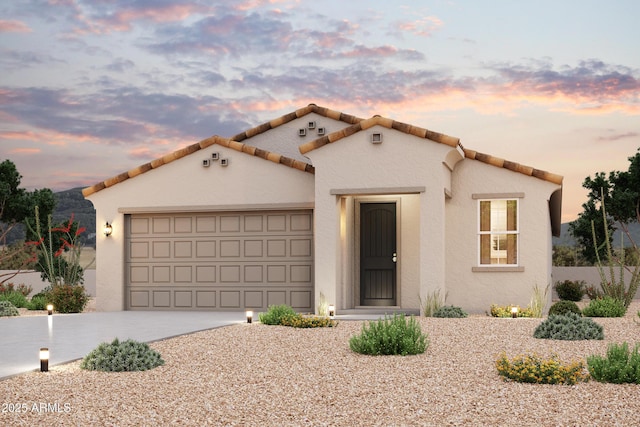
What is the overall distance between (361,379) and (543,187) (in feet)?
31.7

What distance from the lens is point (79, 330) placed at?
1338 cm

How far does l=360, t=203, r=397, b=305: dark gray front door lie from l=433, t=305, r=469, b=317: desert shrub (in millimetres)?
→ 1942

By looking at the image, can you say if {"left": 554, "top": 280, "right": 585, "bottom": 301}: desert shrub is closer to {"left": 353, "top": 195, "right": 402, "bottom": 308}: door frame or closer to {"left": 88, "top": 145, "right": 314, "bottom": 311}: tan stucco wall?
{"left": 353, "top": 195, "right": 402, "bottom": 308}: door frame

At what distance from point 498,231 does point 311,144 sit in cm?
456

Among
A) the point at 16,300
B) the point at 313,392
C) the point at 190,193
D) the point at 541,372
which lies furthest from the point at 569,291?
the point at 313,392

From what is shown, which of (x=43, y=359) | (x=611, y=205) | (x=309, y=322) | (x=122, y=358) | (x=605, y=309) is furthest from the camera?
(x=611, y=205)

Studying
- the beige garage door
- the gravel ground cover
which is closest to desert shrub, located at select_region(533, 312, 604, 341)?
the gravel ground cover

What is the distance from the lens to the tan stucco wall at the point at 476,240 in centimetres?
1673

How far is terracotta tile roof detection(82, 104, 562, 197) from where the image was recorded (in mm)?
16078

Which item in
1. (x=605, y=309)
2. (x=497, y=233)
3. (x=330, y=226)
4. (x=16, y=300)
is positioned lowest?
(x=16, y=300)

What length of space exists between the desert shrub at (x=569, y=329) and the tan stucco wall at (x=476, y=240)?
4.59m

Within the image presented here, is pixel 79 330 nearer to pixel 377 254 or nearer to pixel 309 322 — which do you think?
pixel 309 322

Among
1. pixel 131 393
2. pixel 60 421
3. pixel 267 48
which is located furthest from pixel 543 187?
pixel 60 421

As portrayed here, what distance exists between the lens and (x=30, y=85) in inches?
963
